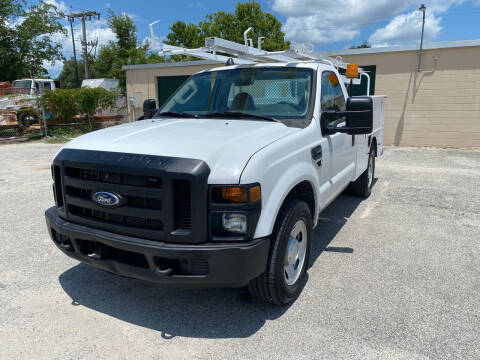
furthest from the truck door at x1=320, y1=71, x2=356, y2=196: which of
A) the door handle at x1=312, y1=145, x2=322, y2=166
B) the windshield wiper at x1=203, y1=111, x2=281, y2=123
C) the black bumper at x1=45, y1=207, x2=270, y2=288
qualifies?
the black bumper at x1=45, y1=207, x2=270, y2=288

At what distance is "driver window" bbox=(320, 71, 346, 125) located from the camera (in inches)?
158

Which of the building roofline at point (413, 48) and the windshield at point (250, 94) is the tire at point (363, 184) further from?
the building roofline at point (413, 48)

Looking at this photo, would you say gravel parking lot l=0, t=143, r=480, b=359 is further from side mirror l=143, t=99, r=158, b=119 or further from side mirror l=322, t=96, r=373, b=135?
side mirror l=143, t=99, r=158, b=119

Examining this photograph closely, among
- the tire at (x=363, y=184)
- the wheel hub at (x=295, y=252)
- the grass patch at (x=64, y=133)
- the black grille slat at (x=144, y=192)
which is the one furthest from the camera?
the grass patch at (x=64, y=133)

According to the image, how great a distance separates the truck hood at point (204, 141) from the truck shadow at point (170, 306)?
1.19 meters

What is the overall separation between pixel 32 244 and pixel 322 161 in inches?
135

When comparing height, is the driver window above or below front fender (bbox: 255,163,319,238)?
above

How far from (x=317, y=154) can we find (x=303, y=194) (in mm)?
413

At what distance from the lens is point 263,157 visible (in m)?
2.65

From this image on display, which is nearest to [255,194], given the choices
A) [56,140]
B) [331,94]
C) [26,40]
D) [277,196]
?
[277,196]

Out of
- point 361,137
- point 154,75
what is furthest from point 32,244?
point 154,75

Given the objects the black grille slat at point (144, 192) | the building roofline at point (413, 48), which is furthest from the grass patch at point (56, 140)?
the black grille slat at point (144, 192)

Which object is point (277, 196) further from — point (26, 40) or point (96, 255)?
point (26, 40)

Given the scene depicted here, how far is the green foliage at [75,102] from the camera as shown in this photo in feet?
51.7
